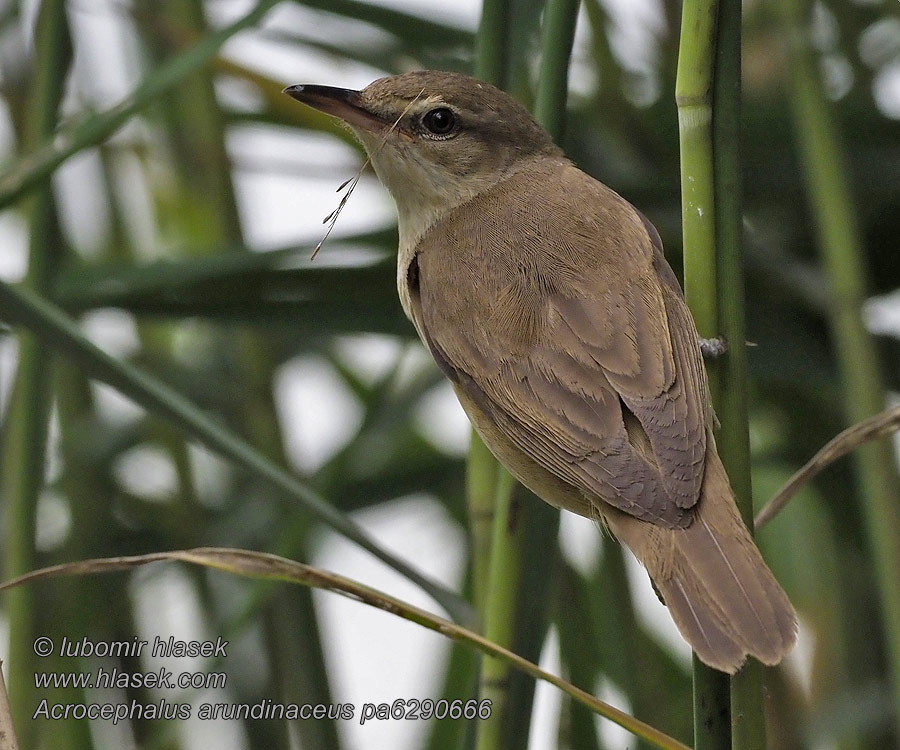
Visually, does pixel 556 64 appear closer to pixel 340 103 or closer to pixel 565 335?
pixel 565 335

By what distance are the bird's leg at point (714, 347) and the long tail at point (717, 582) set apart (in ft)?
0.72

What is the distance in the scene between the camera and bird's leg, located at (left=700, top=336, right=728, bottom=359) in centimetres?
125

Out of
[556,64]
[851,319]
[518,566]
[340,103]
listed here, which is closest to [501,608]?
[518,566]

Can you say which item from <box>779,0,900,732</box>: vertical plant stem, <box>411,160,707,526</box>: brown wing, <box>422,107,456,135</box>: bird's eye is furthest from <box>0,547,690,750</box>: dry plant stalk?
<box>422,107,456,135</box>: bird's eye

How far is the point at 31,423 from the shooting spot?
165 centimetres

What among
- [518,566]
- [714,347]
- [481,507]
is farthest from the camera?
[481,507]

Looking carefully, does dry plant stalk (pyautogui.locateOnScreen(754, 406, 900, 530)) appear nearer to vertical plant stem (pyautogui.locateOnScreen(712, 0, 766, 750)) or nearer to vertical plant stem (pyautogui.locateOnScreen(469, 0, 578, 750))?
vertical plant stem (pyautogui.locateOnScreen(712, 0, 766, 750))

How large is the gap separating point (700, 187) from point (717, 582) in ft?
1.54

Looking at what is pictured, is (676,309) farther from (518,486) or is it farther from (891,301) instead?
(891,301)

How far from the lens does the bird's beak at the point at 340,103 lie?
175cm

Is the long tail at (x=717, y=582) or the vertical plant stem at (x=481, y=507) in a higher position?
the vertical plant stem at (x=481, y=507)

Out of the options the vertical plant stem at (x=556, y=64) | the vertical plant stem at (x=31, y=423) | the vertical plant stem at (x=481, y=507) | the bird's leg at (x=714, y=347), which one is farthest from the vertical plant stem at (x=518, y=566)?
the vertical plant stem at (x=31, y=423)

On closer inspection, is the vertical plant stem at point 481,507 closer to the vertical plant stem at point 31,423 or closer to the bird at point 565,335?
the bird at point 565,335

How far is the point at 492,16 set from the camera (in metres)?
1.47
